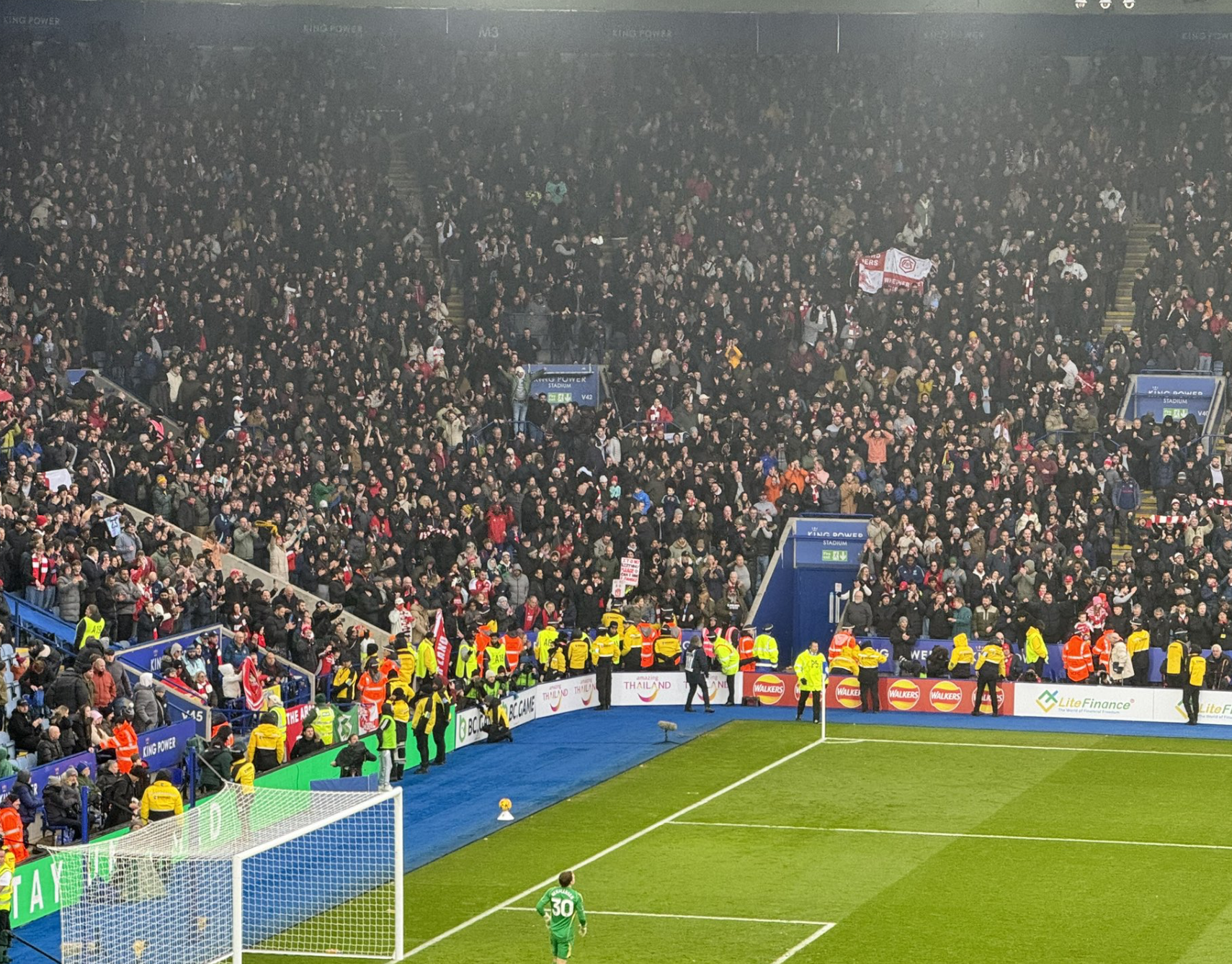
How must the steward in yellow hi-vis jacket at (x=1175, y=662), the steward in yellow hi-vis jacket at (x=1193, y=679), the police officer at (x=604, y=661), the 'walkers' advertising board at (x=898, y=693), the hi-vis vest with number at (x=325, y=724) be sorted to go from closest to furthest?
the hi-vis vest with number at (x=325, y=724) < the steward in yellow hi-vis jacket at (x=1193, y=679) < the steward in yellow hi-vis jacket at (x=1175, y=662) < the 'walkers' advertising board at (x=898, y=693) < the police officer at (x=604, y=661)

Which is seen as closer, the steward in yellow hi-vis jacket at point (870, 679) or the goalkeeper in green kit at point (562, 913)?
the goalkeeper in green kit at point (562, 913)

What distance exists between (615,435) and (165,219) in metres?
11.2

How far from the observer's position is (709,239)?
45.2 metres

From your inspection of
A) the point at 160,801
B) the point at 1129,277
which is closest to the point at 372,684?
the point at 160,801

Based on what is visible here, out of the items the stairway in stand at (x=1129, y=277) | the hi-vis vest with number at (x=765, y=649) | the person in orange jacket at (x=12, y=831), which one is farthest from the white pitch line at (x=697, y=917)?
the stairway in stand at (x=1129, y=277)

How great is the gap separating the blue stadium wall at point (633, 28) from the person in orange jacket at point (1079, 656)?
1870 cm

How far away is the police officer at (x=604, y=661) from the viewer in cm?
3606

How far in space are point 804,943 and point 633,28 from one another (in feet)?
107

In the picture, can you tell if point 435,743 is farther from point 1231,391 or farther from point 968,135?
point 968,135

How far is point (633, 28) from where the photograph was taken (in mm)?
49594

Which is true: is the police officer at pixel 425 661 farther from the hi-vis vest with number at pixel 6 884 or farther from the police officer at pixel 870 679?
the hi-vis vest with number at pixel 6 884

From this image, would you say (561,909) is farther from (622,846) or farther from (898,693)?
(898,693)

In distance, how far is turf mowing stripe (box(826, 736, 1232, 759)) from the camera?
106 ft

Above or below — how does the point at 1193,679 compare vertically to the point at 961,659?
below
